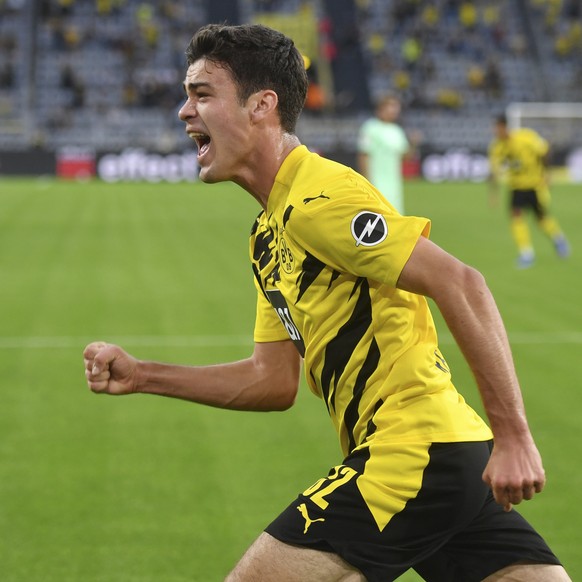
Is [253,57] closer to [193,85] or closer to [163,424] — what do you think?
[193,85]

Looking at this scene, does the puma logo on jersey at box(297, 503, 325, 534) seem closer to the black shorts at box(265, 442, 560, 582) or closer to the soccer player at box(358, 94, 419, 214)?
the black shorts at box(265, 442, 560, 582)

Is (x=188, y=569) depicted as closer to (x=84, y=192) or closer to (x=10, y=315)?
(x=10, y=315)

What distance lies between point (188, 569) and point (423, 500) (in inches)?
97.2

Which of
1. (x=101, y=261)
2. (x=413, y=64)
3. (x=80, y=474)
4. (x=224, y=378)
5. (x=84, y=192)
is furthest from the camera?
(x=413, y=64)

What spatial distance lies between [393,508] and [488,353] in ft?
1.73

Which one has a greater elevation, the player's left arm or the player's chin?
the player's chin


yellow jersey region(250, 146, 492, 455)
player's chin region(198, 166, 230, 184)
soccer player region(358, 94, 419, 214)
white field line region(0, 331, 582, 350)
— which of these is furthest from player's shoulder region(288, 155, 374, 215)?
soccer player region(358, 94, 419, 214)

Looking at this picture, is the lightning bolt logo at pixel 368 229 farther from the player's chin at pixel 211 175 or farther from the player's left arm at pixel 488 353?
the player's chin at pixel 211 175

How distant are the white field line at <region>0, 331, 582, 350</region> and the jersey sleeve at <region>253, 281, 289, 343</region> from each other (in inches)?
274

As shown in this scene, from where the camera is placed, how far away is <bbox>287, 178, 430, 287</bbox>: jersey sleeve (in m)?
2.99

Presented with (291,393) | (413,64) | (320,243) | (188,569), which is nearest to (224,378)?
(291,393)

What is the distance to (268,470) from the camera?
22.7ft

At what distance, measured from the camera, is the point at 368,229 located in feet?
9.92

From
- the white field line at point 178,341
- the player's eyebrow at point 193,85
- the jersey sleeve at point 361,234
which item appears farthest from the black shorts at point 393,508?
the white field line at point 178,341
